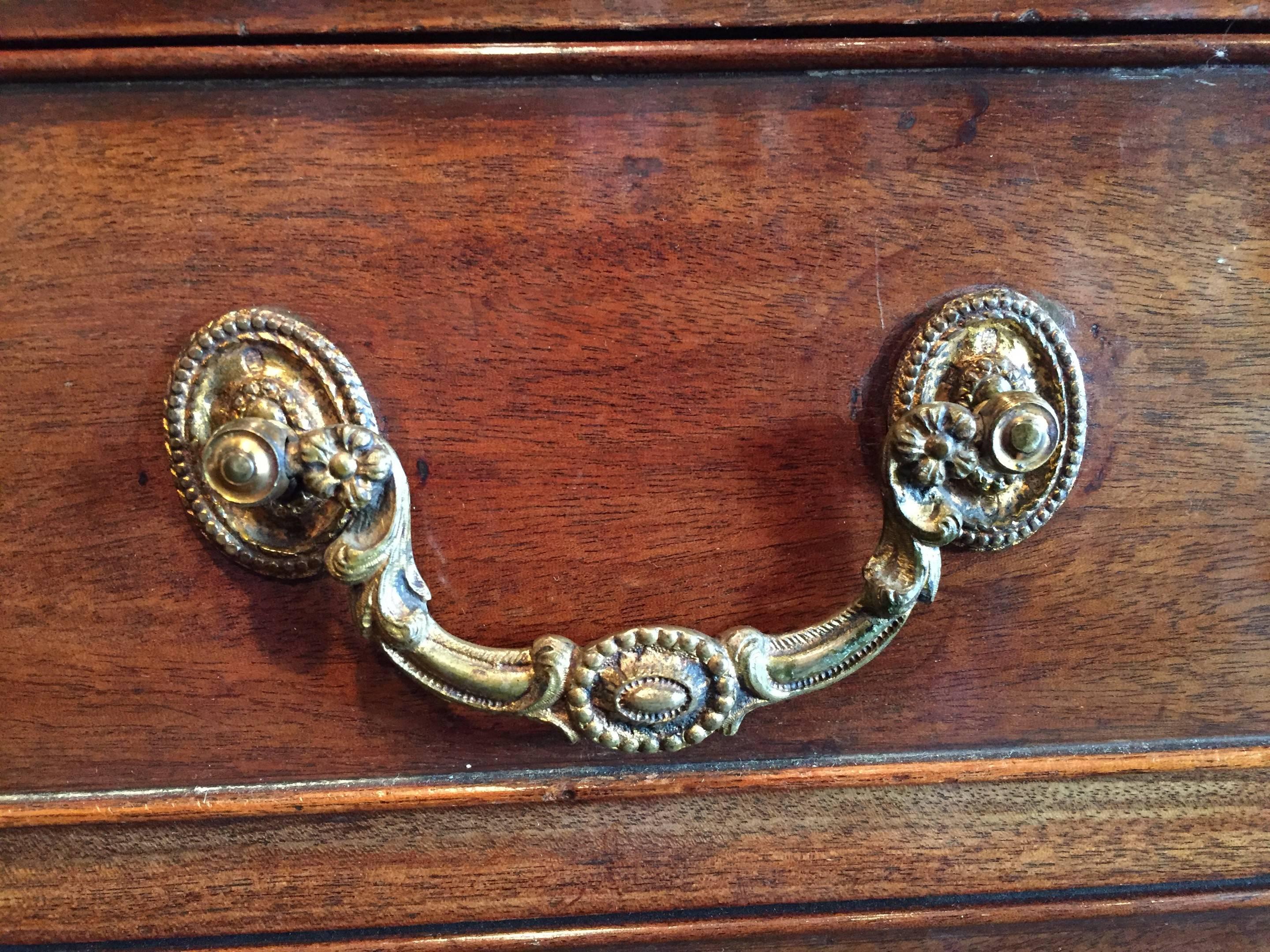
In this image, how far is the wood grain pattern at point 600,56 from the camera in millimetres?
282

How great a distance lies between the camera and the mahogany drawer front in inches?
11.8

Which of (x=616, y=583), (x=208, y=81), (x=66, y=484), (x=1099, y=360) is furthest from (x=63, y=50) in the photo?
(x=1099, y=360)

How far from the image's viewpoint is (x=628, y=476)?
0.32 m

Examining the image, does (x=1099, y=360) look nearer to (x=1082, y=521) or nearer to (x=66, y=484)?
(x=1082, y=521)

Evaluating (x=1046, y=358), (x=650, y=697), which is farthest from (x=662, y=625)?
(x=1046, y=358)

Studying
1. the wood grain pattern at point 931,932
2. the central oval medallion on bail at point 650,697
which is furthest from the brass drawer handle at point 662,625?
the wood grain pattern at point 931,932

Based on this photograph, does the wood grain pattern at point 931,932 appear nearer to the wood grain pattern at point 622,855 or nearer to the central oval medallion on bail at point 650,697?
the wood grain pattern at point 622,855

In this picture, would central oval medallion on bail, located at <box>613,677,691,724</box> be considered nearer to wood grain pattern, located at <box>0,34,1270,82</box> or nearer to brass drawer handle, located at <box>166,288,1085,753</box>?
brass drawer handle, located at <box>166,288,1085,753</box>

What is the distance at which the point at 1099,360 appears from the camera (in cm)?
32

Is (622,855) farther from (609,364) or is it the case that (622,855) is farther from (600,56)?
(600,56)

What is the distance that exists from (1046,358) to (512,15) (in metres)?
0.22

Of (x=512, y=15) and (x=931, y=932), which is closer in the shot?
(x=512, y=15)

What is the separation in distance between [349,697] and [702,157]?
0.24m

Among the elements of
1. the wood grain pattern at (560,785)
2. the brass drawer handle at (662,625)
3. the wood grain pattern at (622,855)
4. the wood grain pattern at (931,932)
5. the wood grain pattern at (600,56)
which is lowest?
the wood grain pattern at (931,932)
